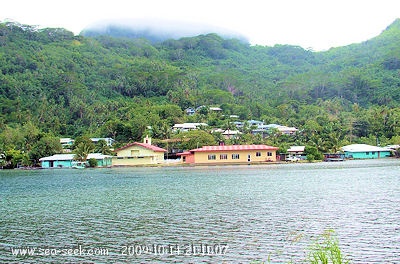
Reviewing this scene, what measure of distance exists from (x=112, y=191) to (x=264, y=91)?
108637 mm

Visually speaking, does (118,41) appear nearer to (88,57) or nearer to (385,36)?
(88,57)

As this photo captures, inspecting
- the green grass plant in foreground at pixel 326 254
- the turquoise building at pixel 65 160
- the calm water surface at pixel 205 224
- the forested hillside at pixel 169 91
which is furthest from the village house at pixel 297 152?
the green grass plant in foreground at pixel 326 254

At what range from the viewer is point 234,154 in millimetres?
60719

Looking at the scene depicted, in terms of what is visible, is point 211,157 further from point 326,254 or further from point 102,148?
point 326,254

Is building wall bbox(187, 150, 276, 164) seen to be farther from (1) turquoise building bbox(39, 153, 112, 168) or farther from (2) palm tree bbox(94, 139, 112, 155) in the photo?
(2) palm tree bbox(94, 139, 112, 155)

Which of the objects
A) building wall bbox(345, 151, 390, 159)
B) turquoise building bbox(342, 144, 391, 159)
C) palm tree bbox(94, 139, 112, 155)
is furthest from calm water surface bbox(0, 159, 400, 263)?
palm tree bbox(94, 139, 112, 155)

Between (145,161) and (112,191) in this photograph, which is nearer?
(112,191)

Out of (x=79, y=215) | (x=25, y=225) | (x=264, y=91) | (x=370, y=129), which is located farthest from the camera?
(x=264, y=91)

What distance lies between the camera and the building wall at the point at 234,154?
6053 cm

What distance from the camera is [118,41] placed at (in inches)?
7500

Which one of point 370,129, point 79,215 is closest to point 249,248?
point 79,215

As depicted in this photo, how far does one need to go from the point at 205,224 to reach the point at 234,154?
145 ft

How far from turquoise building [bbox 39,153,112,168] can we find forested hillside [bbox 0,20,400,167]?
240cm

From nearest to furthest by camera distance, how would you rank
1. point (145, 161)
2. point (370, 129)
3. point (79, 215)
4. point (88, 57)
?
point (79, 215), point (145, 161), point (370, 129), point (88, 57)
